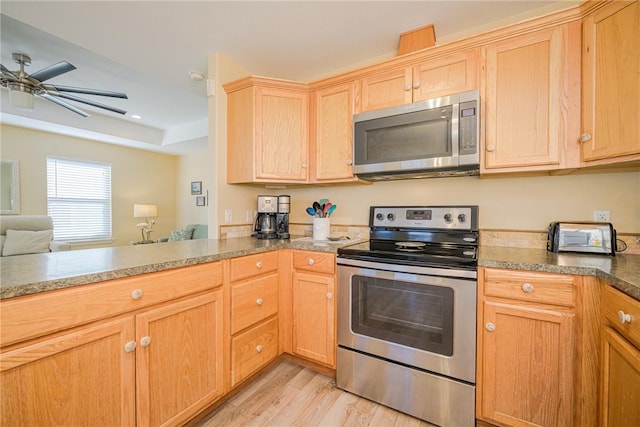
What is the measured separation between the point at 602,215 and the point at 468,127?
925 millimetres

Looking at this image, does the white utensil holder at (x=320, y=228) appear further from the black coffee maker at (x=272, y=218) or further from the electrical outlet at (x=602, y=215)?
the electrical outlet at (x=602, y=215)

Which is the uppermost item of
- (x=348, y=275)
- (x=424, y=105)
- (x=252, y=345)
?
(x=424, y=105)

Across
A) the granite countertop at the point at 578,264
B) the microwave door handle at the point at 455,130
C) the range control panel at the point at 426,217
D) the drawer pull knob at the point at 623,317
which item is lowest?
the drawer pull knob at the point at 623,317

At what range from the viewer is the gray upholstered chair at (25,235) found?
350cm

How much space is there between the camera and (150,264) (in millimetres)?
1170

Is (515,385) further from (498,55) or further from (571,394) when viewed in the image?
(498,55)

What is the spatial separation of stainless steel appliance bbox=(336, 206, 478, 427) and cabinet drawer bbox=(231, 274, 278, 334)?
0.48 m

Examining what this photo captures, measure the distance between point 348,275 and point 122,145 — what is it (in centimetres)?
537

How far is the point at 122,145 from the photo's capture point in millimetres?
5004

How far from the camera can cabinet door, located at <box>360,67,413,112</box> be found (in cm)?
181

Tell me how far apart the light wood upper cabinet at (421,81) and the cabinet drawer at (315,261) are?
1.10 meters

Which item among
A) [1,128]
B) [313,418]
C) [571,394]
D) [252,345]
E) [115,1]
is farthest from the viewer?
[1,128]

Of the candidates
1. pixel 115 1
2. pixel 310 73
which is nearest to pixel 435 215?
pixel 310 73

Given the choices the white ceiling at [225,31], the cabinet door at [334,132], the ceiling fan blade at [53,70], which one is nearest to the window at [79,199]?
the white ceiling at [225,31]
